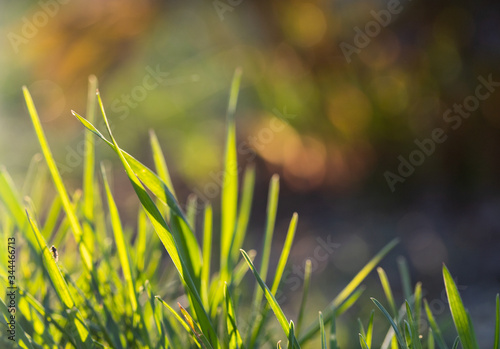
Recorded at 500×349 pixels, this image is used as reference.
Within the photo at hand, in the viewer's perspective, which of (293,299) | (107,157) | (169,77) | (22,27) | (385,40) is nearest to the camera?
(293,299)

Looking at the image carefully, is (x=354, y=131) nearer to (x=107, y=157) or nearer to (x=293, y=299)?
(x=293, y=299)

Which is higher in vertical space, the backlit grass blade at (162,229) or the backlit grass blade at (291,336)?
the backlit grass blade at (162,229)

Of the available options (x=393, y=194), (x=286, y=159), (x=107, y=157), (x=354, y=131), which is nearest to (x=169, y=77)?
(x=107, y=157)

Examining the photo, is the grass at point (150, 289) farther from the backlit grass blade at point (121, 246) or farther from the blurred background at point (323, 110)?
the blurred background at point (323, 110)

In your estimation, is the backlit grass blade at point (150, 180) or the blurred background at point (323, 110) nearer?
the backlit grass blade at point (150, 180)

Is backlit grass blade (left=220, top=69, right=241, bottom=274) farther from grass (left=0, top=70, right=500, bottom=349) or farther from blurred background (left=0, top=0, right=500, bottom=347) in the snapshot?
blurred background (left=0, top=0, right=500, bottom=347)

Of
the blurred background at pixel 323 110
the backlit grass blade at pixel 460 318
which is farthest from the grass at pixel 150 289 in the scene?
the blurred background at pixel 323 110
